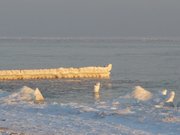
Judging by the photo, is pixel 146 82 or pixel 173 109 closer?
pixel 173 109

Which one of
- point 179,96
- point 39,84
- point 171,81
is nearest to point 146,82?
point 171,81

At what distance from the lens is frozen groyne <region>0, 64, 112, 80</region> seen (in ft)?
212

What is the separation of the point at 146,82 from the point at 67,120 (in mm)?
41292

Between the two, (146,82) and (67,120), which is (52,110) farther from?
(146,82)

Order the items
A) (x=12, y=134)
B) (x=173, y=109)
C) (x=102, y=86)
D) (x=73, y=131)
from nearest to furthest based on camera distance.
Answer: (x=12, y=134) → (x=73, y=131) → (x=173, y=109) → (x=102, y=86)

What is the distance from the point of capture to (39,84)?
5812 centimetres

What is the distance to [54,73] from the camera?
6662cm

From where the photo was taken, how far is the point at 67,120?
73.8 ft

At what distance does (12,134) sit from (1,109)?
9.13m

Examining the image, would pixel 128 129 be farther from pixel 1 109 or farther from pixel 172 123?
pixel 1 109

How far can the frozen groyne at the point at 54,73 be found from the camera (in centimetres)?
6475

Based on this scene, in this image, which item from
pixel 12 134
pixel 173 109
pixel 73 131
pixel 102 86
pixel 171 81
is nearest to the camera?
pixel 12 134

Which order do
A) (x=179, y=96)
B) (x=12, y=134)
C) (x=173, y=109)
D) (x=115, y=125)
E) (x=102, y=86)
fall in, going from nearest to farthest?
(x=12, y=134) → (x=115, y=125) → (x=173, y=109) → (x=179, y=96) → (x=102, y=86)

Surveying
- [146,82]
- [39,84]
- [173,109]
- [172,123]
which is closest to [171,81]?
[146,82]
